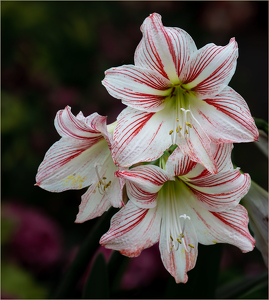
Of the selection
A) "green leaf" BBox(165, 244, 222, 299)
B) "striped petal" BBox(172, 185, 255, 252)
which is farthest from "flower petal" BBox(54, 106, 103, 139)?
"green leaf" BBox(165, 244, 222, 299)

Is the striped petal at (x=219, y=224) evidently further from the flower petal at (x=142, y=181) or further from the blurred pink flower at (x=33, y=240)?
the blurred pink flower at (x=33, y=240)

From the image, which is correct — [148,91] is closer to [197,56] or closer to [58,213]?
[197,56]

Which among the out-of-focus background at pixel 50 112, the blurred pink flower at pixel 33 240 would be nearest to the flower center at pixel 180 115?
the out-of-focus background at pixel 50 112

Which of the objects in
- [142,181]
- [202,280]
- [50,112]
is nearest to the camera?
[142,181]

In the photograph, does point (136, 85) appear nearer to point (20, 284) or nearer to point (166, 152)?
point (166, 152)

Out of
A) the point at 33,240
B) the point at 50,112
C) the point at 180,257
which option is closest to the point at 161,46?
the point at 180,257

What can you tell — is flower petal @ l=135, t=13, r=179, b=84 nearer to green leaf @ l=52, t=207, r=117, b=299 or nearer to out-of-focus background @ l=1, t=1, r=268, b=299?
green leaf @ l=52, t=207, r=117, b=299
